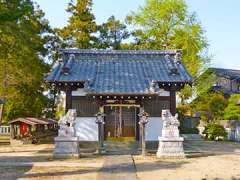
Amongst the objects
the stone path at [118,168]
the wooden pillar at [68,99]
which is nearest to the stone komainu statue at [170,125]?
the stone path at [118,168]

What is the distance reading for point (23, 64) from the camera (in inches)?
1132

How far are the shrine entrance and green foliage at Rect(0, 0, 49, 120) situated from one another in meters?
7.55

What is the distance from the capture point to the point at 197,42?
1592 inches

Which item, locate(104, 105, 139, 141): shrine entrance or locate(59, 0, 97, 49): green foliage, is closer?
locate(104, 105, 139, 141): shrine entrance

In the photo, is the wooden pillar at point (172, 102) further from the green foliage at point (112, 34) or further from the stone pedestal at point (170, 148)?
the green foliage at point (112, 34)

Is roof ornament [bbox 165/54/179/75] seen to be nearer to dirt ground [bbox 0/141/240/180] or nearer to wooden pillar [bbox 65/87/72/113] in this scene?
dirt ground [bbox 0/141/240/180]

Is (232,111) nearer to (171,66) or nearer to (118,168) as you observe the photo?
(171,66)

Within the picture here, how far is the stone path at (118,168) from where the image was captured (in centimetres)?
1315

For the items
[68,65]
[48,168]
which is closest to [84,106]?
[68,65]

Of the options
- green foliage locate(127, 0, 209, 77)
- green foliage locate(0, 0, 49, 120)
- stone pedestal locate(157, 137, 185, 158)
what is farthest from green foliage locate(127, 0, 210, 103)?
stone pedestal locate(157, 137, 185, 158)

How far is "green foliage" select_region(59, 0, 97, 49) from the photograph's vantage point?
39.2 meters

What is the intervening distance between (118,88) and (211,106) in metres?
19.2

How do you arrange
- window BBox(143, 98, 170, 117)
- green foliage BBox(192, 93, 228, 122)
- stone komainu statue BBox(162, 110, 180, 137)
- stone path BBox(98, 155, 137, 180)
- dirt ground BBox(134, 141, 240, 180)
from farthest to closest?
1. green foliage BBox(192, 93, 228, 122)
2. window BBox(143, 98, 170, 117)
3. stone komainu statue BBox(162, 110, 180, 137)
4. dirt ground BBox(134, 141, 240, 180)
5. stone path BBox(98, 155, 137, 180)

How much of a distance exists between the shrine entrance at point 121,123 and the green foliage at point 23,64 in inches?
297
